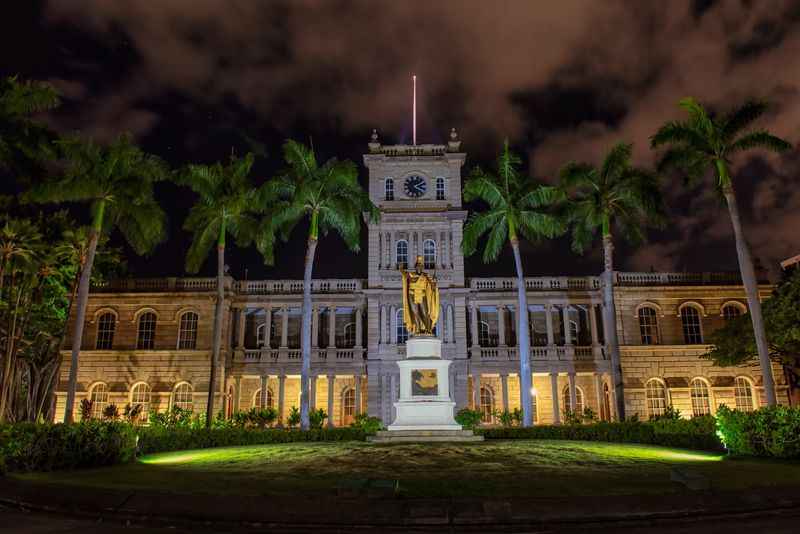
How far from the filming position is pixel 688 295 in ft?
130

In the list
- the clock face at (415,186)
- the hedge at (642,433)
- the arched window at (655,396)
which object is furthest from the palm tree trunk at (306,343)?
the arched window at (655,396)

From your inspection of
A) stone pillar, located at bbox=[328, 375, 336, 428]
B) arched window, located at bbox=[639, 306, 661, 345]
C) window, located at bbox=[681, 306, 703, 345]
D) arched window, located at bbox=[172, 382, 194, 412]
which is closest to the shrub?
stone pillar, located at bbox=[328, 375, 336, 428]

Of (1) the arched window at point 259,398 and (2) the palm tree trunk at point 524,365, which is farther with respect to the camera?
(1) the arched window at point 259,398

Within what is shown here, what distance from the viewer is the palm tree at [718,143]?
71.1ft

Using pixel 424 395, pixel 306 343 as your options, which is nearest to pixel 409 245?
pixel 306 343

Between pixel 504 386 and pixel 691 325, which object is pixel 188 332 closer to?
pixel 504 386

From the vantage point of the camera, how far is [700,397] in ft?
127

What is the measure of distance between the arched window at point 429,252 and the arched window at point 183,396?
1658 cm

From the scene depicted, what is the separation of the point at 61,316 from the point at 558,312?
3037cm

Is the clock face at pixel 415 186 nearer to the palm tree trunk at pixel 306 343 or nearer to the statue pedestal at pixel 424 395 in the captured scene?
the palm tree trunk at pixel 306 343

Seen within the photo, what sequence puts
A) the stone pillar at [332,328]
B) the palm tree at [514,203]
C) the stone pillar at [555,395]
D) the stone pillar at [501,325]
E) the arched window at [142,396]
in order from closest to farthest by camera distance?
the palm tree at [514,203]
the stone pillar at [555,395]
the arched window at [142,396]
the stone pillar at [501,325]
the stone pillar at [332,328]

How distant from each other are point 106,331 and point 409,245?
20.0 metres

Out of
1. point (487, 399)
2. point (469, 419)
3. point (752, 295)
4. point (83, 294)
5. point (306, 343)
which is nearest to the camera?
point (752, 295)

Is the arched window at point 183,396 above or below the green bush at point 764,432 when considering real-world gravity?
above
